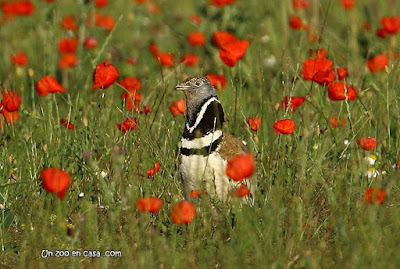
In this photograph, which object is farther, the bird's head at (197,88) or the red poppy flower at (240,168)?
the bird's head at (197,88)

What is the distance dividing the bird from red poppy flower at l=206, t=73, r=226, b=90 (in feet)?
2.93

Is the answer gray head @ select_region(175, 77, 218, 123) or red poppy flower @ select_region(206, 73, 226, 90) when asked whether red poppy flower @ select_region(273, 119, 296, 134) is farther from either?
red poppy flower @ select_region(206, 73, 226, 90)

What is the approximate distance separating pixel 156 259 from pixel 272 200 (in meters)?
0.58

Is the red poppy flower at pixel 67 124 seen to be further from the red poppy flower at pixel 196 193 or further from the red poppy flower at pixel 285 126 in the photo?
the red poppy flower at pixel 285 126

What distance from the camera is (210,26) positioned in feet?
22.6

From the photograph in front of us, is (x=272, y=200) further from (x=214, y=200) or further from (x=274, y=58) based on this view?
(x=274, y=58)

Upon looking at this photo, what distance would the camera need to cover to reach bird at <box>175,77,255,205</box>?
13.0 feet

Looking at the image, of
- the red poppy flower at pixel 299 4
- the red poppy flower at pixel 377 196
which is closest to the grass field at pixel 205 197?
the red poppy flower at pixel 377 196

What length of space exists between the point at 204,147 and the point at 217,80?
114cm

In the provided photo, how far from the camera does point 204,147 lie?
4.00 m

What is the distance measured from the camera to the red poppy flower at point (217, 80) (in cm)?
500

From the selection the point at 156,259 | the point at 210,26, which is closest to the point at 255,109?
the point at 210,26

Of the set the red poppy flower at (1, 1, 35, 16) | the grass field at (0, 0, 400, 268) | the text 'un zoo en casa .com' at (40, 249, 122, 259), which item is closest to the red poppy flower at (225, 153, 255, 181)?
the grass field at (0, 0, 400, 268)

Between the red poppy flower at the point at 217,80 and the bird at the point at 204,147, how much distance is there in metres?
0.89
